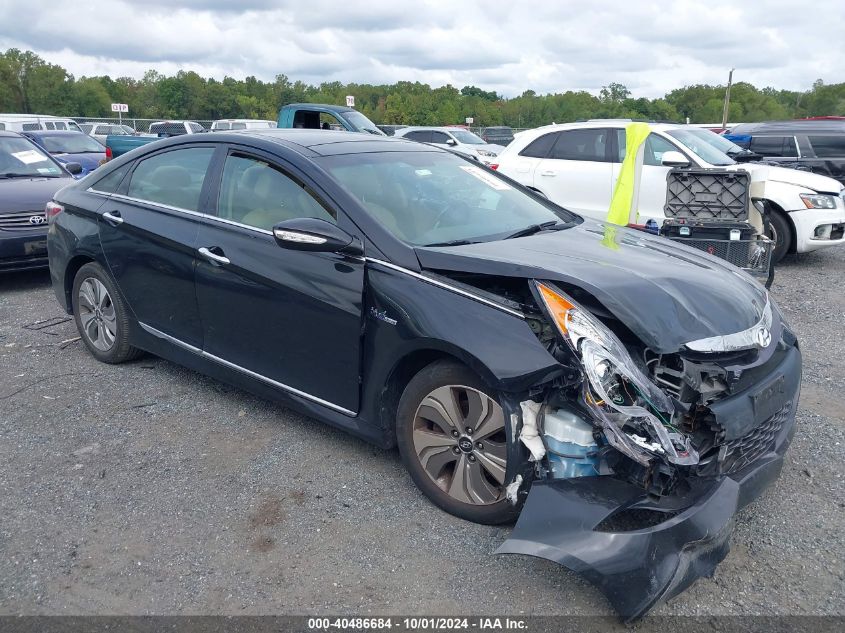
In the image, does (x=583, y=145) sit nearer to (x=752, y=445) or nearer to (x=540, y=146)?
(x=540, y=146)

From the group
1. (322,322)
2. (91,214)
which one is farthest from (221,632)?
(91,214)

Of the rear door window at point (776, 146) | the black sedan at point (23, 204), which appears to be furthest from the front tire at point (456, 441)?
the rear door window at point (776, 146)

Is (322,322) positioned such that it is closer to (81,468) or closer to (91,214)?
(81,468)

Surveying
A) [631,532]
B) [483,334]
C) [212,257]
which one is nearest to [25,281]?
[212,257]

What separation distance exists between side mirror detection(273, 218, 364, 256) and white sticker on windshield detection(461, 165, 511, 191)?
4.19ft

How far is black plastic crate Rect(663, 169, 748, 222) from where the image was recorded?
7.27 meters

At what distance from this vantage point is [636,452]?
2.67m

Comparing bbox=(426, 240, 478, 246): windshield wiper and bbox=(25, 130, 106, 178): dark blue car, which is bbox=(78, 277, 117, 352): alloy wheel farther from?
bbox=(25, 130, 106, 178): dark blue car

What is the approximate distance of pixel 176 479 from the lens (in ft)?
11.9

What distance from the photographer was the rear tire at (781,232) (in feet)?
28.5

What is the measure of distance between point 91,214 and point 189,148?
3.09 ft

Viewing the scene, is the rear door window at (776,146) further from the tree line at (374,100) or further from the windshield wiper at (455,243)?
the tree line at (374,100)

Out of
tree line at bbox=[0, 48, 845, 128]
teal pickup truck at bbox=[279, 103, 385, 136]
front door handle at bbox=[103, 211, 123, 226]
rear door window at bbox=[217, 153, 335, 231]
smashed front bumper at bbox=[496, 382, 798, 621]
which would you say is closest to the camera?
smashed front bumper at bbox=[496, 382, 798, 621]

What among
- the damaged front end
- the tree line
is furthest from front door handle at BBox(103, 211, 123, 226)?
the tree line
